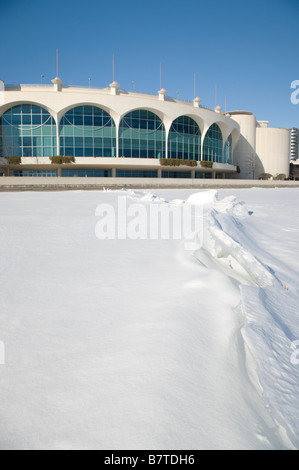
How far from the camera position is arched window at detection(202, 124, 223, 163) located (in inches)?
2330

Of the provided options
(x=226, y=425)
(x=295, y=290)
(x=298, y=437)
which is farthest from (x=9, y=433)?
(x=295, y=290)

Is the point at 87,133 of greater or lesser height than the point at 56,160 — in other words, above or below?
above

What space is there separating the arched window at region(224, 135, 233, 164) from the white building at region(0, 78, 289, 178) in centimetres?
979

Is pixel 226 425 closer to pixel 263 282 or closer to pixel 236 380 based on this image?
pixel 236 380

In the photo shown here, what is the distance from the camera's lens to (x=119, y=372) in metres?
2.20

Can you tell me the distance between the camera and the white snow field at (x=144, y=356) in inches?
70.9

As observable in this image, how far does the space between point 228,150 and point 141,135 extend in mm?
24437

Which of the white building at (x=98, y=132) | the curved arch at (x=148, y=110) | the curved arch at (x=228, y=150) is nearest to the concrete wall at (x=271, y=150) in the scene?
the curved arch at (x=228, y=150)

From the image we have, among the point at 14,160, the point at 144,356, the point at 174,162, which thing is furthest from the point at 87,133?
the point at 144,356

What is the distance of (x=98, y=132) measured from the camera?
49.2 m

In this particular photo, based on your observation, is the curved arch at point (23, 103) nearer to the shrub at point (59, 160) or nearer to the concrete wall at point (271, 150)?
the shrub at point (59, 160)

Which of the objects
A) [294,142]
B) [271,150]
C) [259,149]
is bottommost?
[271,150]

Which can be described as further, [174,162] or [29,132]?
[174,162]

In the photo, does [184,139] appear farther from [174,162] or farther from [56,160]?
[56,160]
